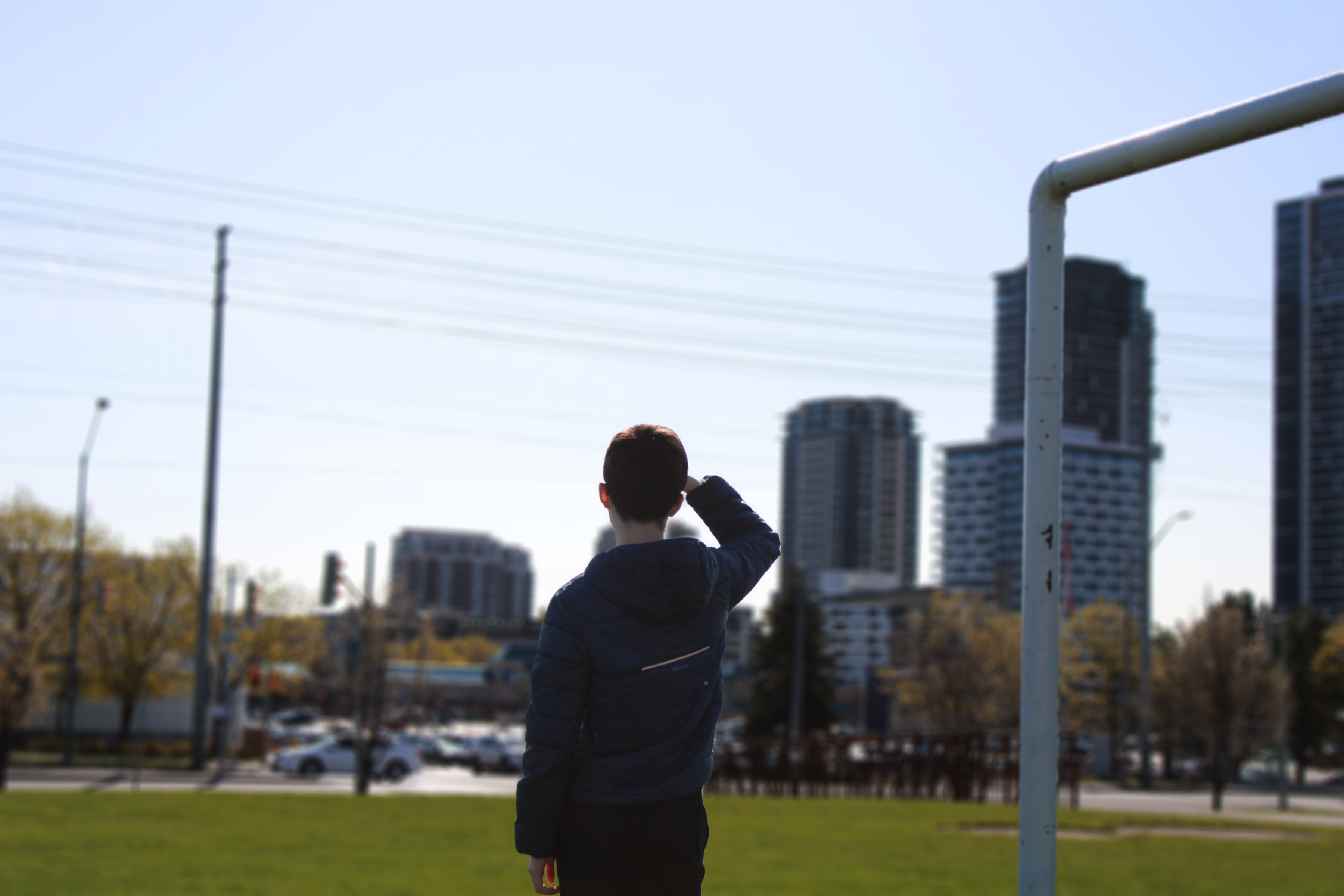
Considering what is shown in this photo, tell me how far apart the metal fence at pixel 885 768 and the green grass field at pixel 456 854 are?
9.23 meters

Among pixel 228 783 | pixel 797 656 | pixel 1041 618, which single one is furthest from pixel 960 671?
pixel 1041 618

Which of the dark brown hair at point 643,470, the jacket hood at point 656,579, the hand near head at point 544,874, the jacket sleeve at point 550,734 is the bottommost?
the hand near head at point 544,874

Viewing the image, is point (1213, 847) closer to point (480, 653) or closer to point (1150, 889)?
point (1150, 889)

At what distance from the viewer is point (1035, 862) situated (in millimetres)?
3199

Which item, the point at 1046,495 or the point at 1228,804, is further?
the point at 1228,804

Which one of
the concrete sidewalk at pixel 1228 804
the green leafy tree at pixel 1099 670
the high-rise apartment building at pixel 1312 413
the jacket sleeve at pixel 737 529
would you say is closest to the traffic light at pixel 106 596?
the concrete sidewalk at pixel 1228 804

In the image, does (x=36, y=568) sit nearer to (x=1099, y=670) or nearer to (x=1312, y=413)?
(x=1099, y=670)

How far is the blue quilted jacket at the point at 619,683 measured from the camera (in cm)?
292

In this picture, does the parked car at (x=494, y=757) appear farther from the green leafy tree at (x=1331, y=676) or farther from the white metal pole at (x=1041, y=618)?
the white metal pole at (x=1041, y=618)

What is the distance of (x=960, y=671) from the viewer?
5688cm

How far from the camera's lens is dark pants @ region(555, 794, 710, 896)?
2.98 metres

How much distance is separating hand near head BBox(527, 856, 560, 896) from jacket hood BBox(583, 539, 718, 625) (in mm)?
601

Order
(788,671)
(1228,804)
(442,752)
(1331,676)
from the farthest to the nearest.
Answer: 1. (1331,676)
2. (788,671)
3. (442,752)
4. (1228,804)

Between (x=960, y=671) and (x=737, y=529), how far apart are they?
5589 cm
